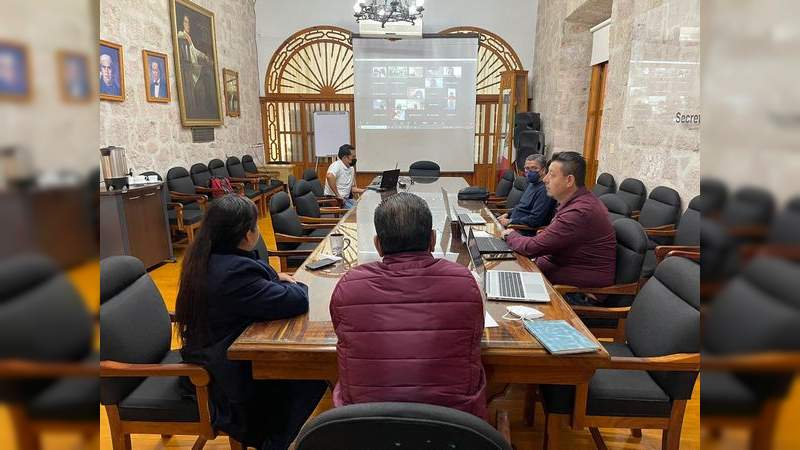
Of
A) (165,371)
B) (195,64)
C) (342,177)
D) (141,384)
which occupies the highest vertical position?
(195,64)

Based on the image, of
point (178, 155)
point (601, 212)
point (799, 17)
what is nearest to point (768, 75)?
point (799, 17)

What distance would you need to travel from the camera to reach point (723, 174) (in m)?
0.21

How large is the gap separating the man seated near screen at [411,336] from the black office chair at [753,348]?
38.1 inches

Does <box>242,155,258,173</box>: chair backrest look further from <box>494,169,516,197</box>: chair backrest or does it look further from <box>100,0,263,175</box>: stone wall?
<box>494,169,516,197</box>: chair backrest

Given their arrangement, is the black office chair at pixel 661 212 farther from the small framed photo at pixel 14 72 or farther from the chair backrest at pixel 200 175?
the chair backrest at pixel 200 175

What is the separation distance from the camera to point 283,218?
309 cm

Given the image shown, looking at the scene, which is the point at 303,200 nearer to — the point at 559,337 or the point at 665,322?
the point at 559,337

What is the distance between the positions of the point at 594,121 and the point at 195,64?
16.9 ft

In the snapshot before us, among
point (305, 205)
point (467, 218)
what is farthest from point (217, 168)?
point (467, 218)

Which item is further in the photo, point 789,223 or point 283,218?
point 283,218

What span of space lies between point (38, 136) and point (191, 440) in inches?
84.8

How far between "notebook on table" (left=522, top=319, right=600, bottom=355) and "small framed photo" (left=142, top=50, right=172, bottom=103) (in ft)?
15.6

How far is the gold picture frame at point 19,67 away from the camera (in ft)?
0.56

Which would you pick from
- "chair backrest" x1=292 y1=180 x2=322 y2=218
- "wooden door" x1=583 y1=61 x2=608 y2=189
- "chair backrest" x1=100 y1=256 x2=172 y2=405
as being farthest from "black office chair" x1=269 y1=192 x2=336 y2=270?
"wooden door" x1=583 y1=61 x2=608 y2=189
